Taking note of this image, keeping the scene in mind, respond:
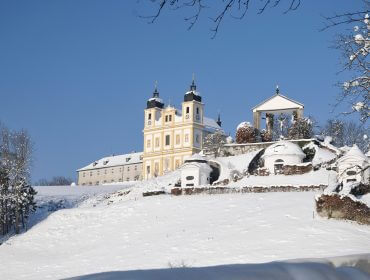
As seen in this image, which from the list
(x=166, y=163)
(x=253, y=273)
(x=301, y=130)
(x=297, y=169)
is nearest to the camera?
(x=253, y=273)

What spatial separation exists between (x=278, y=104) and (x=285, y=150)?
10.7m

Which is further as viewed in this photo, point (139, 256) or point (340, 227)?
point (340, 227)

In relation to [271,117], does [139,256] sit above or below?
below

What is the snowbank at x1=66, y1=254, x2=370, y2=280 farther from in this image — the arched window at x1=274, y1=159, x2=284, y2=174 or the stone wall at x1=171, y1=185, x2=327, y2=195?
the arched window at x1=274, y1=159, x2=284, y2=174

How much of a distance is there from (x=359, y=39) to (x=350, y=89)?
853mm

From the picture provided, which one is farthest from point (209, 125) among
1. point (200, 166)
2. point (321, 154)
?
point (321, 154)

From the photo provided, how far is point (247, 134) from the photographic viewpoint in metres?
50.7

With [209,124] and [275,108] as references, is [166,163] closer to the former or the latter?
[209,124]

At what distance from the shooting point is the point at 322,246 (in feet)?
74.1

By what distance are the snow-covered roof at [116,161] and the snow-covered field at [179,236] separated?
2640 inches

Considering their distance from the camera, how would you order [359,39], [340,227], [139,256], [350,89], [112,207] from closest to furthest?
[359,39] < [350,89] < [139,256] < [340,227] < [112,207]

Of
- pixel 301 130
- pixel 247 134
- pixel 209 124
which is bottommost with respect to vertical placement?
pixel 247 134

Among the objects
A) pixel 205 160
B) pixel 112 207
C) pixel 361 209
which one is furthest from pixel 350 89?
pixel 205 160

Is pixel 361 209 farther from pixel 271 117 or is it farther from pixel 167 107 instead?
pixel 167 107
